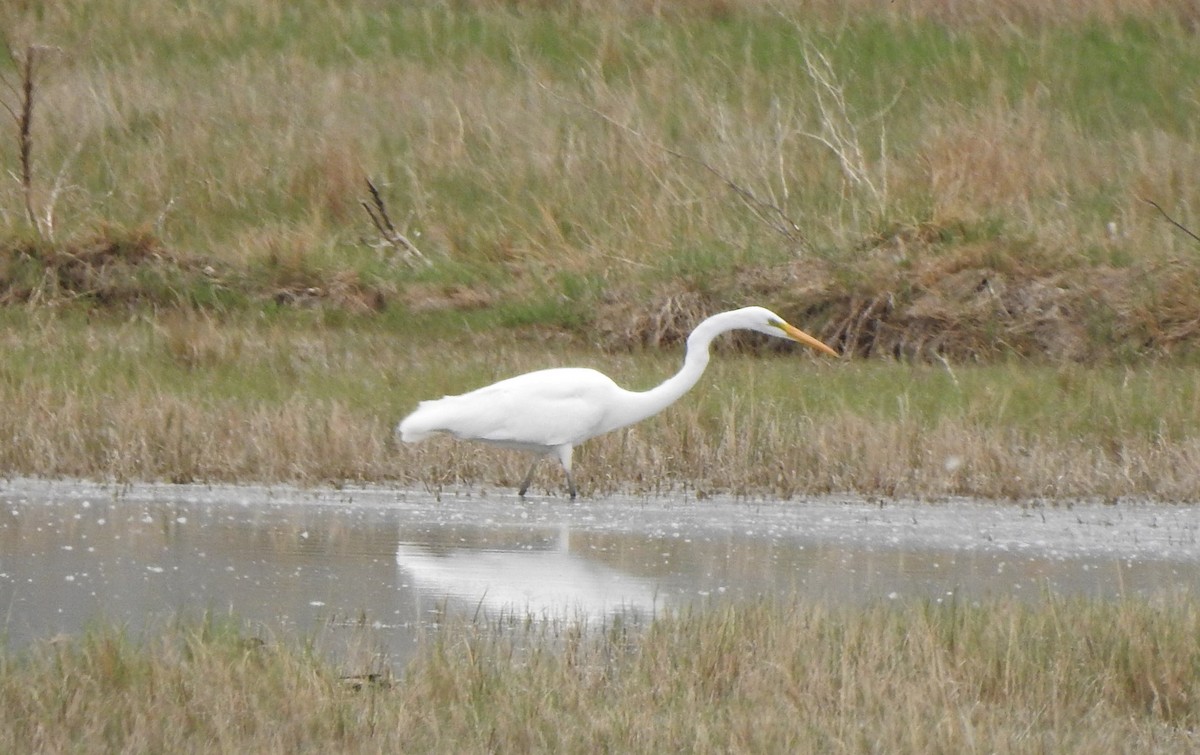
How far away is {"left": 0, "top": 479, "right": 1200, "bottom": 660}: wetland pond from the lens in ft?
20.3

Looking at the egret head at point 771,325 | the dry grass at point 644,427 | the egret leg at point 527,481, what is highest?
the egret head at point 771,325

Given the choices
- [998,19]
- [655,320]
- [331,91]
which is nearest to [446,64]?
[331,91]

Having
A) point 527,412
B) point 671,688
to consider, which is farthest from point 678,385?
point 671,688

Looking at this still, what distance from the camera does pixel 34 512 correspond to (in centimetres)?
784

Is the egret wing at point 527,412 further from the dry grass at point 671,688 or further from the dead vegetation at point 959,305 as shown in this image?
the dead vegetation at point 959,305

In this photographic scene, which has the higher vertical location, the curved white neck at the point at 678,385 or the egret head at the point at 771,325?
the egret head at the point at 771,325

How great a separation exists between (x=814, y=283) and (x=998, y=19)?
8.51m

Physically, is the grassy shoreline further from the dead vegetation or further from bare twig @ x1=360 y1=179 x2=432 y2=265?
bare twig @ x1=360 y1=179 x2=432 y2=265

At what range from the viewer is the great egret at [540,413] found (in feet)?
27.9

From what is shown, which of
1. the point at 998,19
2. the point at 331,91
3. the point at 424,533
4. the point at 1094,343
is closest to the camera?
the point at 424,533

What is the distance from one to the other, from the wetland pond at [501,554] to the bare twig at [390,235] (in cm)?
627

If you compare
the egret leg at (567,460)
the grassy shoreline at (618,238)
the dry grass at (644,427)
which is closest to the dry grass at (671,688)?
the egret leg at (567,460)

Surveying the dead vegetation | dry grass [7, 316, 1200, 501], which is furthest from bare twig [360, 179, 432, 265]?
dry grass [7, 316, 1200, 501]

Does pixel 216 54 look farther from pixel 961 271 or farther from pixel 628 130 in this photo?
pixel 961 271
